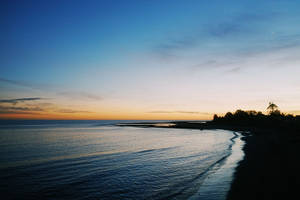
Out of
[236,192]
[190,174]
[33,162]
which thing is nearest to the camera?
[236,192]

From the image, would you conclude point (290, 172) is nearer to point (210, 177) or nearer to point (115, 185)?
point (210, 177)

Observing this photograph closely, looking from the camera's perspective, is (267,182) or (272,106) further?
(272,106)

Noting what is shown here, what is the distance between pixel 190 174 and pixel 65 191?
9935mm

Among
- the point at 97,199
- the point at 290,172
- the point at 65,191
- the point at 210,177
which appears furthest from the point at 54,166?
the point at 290,172

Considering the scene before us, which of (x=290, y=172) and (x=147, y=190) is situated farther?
(x=290, y=172)

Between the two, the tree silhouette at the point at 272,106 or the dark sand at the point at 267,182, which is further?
the tree silhouette at the point at 272,106

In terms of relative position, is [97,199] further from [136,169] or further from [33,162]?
[33,162]

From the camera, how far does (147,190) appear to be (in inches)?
485

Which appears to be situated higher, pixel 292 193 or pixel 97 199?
pixel 292 193

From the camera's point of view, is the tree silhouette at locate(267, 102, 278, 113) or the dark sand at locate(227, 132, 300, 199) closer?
the dark sand at locate(227, 132, 300, 199)

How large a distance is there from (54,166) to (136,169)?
894cm

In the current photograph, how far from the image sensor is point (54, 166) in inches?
754

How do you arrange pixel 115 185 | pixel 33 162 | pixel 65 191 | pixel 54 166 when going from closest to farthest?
pixel 65 191, pixel 115 185, pixel 54 166, pixel 33 162

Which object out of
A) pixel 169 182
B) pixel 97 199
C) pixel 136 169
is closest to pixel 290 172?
pixel 169 182
